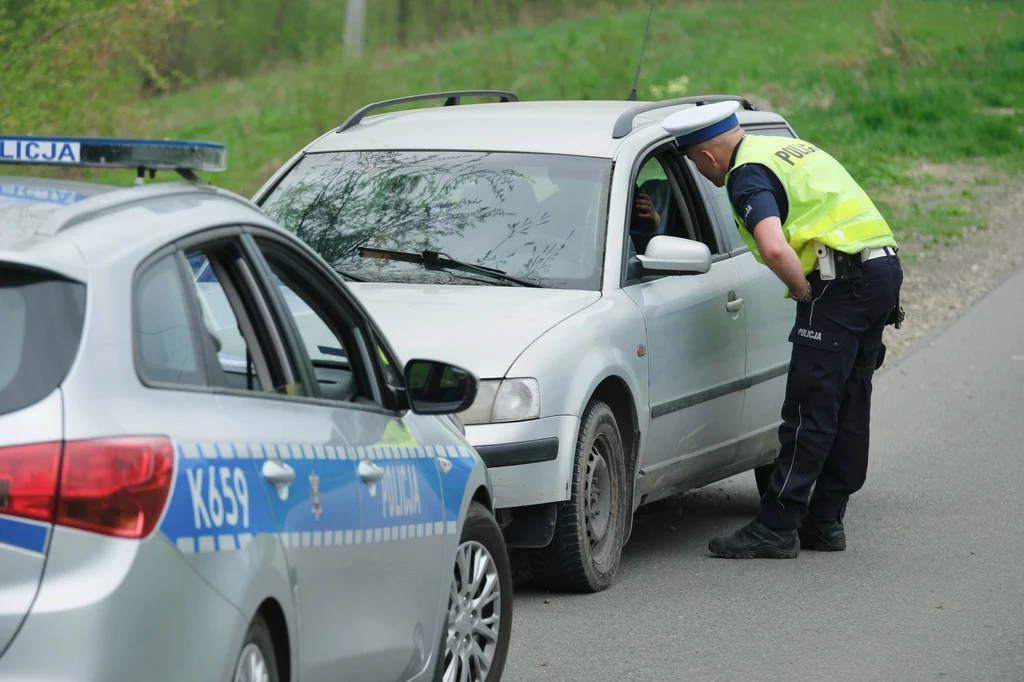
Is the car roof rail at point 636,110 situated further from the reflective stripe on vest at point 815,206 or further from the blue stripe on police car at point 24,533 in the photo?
the blue stripe on police car at point 24,533

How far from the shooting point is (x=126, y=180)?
21922mm

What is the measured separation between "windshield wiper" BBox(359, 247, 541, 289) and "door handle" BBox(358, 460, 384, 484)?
2914mm

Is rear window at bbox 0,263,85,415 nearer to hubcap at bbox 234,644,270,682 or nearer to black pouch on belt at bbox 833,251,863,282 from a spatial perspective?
hubcap at bbox 234,644,270,682

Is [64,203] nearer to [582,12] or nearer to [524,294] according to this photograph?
[524,294]

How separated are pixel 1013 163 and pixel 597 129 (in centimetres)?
1593

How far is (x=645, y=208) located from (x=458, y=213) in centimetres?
90

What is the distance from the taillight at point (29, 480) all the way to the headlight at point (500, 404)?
3.25 meters

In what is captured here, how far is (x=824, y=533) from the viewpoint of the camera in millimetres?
7438

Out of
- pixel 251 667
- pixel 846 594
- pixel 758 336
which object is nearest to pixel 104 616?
pixel 251 667

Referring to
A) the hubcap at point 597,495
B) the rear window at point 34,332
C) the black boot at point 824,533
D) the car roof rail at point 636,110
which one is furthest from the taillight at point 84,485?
the black boot at point 824,533

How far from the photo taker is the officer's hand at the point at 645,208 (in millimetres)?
7399

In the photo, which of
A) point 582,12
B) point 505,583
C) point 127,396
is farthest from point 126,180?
point 582,12

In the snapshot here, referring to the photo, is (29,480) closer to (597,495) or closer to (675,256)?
(597,495)

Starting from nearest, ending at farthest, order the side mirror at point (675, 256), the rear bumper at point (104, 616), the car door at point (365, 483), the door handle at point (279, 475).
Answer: the rear bumper at point (104, 616) → the door handle at point (279, 475) → the car door at point (365, 483) → the side mirror at point (675, 256)
